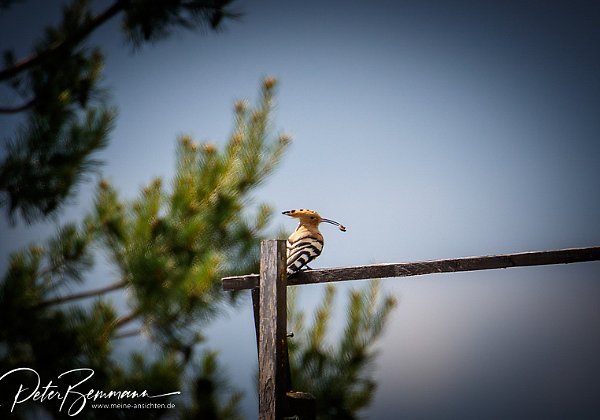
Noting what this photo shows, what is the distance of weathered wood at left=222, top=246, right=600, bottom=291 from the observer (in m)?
1.44

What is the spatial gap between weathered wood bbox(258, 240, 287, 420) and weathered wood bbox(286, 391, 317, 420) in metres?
0.02

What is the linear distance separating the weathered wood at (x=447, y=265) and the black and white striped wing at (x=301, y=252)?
3cm

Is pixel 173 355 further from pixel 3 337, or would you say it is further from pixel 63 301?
pixel 3 337

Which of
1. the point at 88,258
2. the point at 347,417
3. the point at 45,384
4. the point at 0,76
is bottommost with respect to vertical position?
the point at 347,417

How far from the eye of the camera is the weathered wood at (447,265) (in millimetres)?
1441

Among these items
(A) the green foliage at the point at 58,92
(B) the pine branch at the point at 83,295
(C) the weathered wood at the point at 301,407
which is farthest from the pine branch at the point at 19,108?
(C) the weathered wood at the point at 301,407

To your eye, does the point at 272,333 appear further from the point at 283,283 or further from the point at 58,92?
the point at 58,92

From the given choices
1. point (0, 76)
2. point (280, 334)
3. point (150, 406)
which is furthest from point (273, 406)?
point (0, 76)

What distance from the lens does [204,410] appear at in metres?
2.62

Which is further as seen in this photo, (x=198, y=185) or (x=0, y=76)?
(x=198, y=185)

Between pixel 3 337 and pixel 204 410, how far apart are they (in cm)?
106

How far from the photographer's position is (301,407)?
166cm

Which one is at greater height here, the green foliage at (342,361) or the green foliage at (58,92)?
the green foliage at (58,92)

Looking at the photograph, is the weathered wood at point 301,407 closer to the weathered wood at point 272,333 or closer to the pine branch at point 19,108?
the weathered wood at point 272,333
